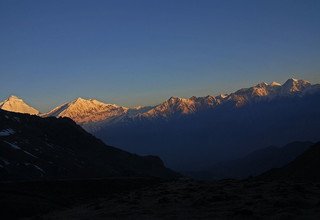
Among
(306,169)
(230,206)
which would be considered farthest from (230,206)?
(306,169)

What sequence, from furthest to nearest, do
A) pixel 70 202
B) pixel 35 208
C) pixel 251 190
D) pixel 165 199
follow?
pixel 70 202, pixel 35 208, pixel 251 190, pixel 165 199

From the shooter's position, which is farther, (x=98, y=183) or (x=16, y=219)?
(x=98, y=183)

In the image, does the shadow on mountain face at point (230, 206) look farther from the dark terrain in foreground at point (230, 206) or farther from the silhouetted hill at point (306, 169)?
the silhouetted hill at point (306, 169)

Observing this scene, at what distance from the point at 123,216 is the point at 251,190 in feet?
50.8

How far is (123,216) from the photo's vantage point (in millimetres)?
36062

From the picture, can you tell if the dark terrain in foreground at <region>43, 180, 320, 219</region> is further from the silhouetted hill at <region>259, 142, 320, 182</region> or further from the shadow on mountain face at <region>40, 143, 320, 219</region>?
the silhouetted hill at <region>259, 142, 320, 182</region>

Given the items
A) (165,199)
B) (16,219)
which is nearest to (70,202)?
(16,219)

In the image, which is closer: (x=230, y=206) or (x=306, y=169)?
(x=230, y=206)

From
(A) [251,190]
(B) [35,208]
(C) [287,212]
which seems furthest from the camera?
(B) [35,208]

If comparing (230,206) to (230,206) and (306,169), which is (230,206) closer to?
(230,206)

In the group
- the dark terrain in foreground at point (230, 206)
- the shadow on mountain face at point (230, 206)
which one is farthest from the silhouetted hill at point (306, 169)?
the dark terrain in foreground at point (230, 206)

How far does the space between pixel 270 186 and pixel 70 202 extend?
99.1ft

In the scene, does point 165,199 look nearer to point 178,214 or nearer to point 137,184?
point 178,214

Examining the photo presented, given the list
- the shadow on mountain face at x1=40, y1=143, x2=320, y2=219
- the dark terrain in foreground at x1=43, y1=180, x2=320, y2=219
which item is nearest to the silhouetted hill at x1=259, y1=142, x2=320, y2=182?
the shadow on mountain face at x1=40, y1=143, x2=320, y2=219
